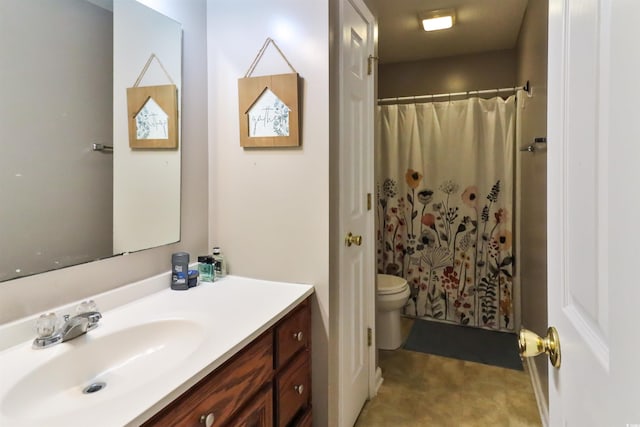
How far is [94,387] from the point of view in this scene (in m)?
0.99

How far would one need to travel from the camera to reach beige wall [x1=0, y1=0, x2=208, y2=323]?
3.95ft

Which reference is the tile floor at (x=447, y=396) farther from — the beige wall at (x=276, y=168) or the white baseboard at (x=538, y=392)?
the beige wall at (x=276, y=168)

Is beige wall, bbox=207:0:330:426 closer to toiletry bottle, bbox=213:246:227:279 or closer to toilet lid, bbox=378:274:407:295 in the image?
toiletry bottle, bbox=213:246:227:279

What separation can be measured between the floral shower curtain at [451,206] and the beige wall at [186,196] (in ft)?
5.42

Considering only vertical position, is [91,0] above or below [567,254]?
above

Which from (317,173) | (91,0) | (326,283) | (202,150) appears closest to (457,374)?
(326,283)

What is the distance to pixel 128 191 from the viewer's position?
1.39 meters

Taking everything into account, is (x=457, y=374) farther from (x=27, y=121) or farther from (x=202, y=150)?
(x=27, y=121)

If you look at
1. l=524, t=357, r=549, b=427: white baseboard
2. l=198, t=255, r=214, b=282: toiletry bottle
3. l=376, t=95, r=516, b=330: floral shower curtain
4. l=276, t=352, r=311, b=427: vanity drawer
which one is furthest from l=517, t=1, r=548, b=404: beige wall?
l=198, t=255, r=214, b=282: toiletry bottle

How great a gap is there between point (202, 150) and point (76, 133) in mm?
563

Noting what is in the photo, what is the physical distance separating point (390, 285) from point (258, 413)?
171 cm

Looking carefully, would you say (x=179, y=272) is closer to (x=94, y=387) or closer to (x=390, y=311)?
(x=94, y=387)

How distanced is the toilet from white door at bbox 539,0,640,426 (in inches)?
72.6

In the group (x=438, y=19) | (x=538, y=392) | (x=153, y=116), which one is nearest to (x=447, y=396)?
(x=538, y=392)
